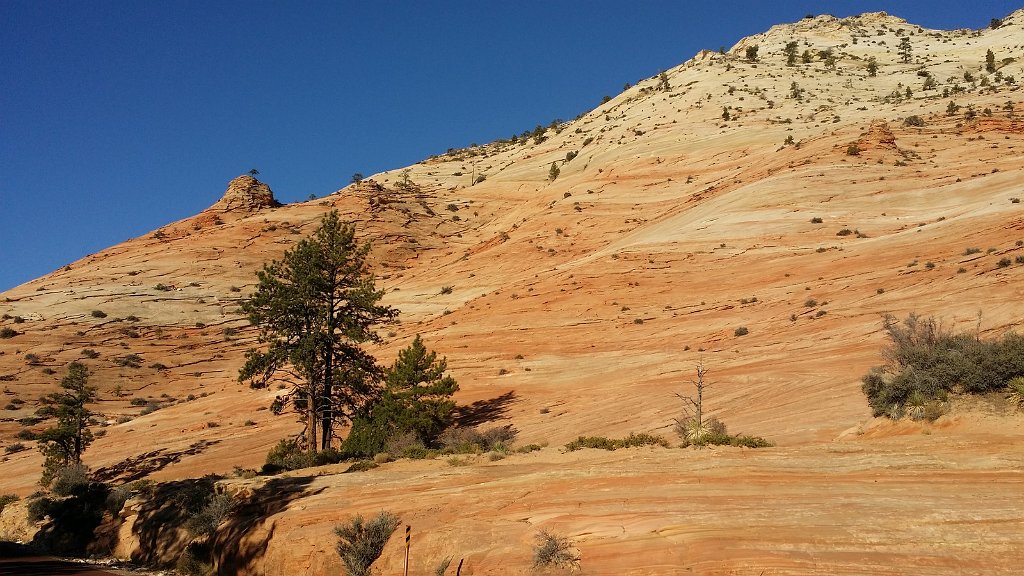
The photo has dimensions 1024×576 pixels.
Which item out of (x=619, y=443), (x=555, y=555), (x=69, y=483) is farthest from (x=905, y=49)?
(x=69, y=483)

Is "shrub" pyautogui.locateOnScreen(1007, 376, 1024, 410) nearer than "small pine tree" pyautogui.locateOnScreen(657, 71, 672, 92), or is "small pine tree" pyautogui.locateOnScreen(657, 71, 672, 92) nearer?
"shrub" pyautogui.locateOnScreen(1007, 376, 1024, 410)

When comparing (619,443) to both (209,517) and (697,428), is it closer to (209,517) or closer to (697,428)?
(697,428)

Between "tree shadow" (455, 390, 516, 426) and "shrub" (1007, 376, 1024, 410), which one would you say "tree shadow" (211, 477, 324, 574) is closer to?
"tree shadow" (455, 390, 516, 426)

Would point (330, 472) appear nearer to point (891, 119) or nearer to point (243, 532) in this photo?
point (243, 532)

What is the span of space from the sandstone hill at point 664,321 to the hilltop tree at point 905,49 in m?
1.28

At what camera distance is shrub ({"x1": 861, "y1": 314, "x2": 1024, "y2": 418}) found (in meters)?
13.8

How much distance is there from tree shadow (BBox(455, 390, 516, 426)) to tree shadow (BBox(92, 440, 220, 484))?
12222mm

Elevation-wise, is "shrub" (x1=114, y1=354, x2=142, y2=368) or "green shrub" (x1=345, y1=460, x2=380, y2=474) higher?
"shrub" (x1=114, y1=354, x2=142, y2=368)

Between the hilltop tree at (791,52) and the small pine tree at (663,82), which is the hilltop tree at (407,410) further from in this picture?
the hilltop tree at (791,52)

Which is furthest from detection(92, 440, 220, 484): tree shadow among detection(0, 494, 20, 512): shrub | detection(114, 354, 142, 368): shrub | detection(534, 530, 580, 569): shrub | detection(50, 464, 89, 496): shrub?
detection(534, 530, 580, 569): shrub

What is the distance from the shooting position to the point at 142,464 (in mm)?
28734

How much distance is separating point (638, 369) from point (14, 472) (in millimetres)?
29650

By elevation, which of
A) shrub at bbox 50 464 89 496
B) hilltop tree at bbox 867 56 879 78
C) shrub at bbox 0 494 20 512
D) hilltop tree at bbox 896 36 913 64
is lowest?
shrub at bbox 0 494 20 512

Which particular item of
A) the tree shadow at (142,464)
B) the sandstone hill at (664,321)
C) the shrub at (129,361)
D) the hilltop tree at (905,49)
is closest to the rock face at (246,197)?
the sandstone hill at (664,321)
